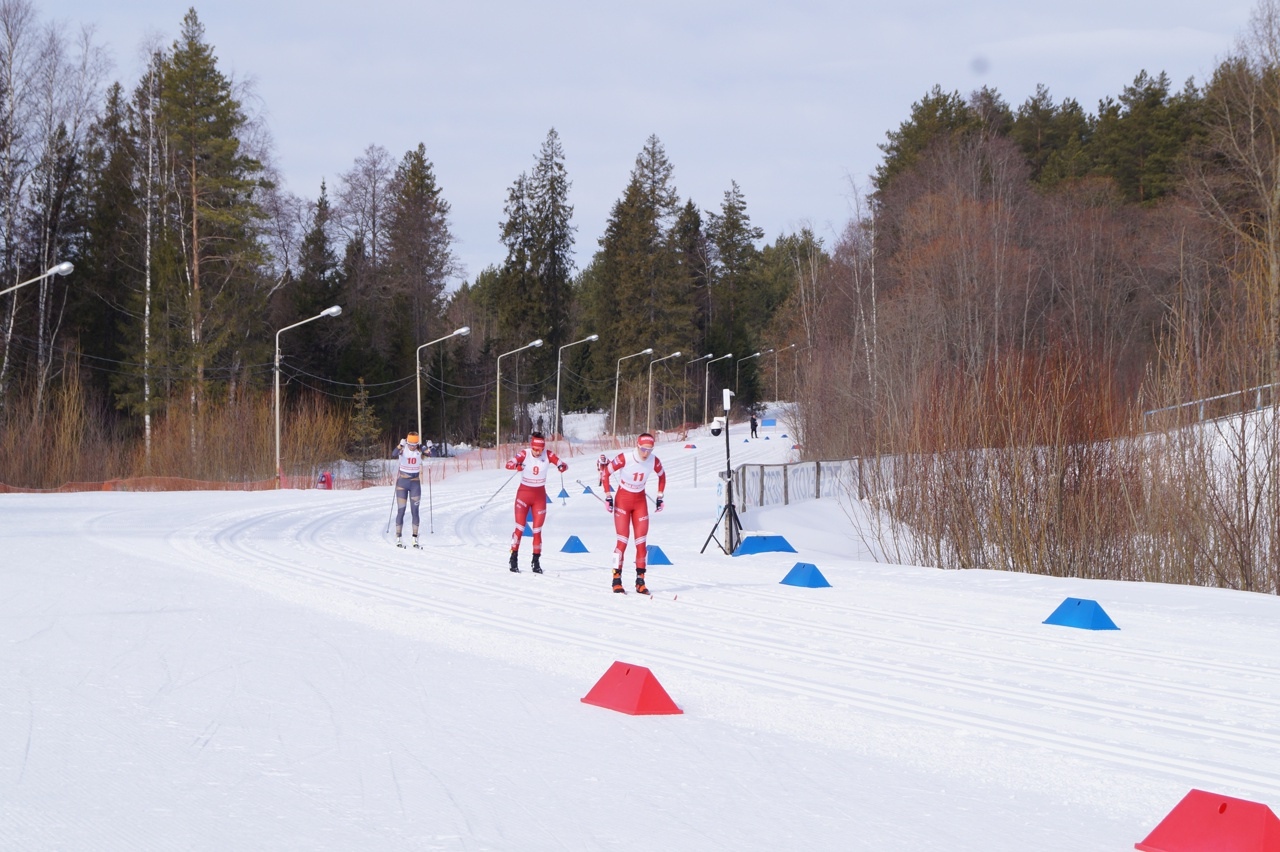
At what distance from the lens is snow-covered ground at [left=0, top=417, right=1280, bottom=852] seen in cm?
549

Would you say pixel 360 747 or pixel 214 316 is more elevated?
pixel 214 316

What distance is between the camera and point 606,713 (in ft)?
26.2

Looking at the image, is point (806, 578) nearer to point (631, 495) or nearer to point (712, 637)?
point (631, 495)

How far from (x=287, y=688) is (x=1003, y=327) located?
47484mm

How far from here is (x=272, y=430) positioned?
49.2 m

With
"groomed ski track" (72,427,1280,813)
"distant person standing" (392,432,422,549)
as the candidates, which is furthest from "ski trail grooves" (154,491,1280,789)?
"distant person standing" (392,432,422,549)

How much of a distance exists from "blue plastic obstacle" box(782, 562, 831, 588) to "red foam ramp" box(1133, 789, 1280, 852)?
1054cm

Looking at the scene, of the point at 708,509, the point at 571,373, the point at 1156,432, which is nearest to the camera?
the point at 1156,432

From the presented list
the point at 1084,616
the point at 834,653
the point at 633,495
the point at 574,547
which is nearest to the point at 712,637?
the point at 834,653

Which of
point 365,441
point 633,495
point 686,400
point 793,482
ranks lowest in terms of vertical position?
point 793,482

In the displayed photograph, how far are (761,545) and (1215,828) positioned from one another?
53.2 ft

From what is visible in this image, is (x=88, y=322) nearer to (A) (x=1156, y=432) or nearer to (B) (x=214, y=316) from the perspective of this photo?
(B) (x=214, y=316)

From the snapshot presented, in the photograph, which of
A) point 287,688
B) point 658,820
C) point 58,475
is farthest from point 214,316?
point 658,820

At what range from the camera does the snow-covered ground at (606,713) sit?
549 cm
